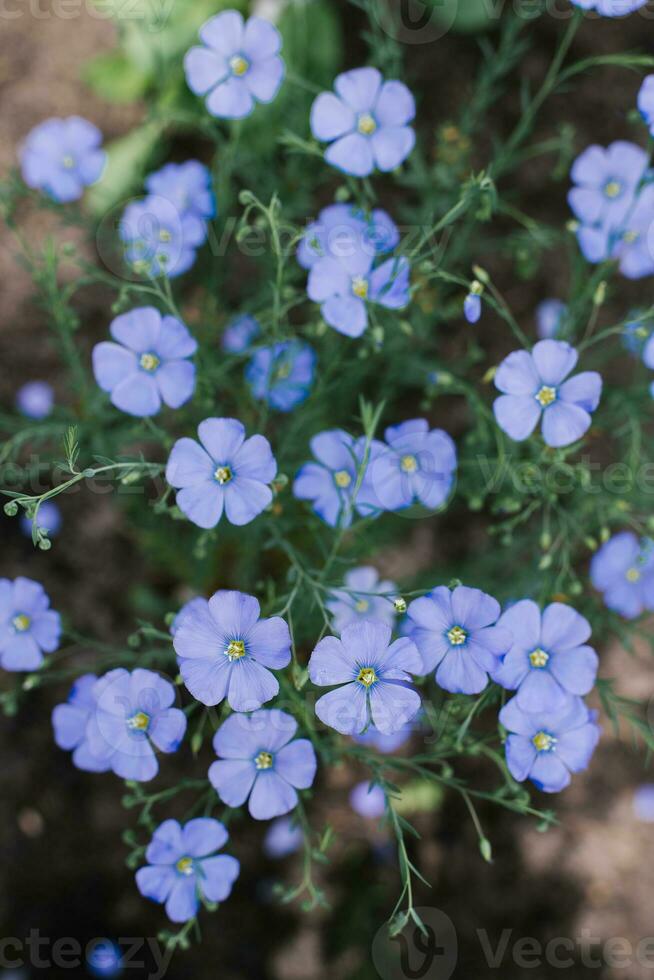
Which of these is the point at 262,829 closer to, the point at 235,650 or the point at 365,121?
the point at 235,650

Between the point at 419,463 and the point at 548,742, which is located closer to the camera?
the point at 548,742

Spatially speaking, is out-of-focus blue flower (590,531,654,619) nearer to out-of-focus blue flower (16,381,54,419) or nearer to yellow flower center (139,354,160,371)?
yellow flower center (139,354,160,371)

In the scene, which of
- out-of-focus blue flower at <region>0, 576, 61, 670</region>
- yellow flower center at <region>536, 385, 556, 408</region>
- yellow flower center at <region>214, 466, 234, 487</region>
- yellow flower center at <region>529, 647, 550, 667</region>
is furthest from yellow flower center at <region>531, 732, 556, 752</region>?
out-of-focus blue flower at <region>0, 576, 61, 670</region>

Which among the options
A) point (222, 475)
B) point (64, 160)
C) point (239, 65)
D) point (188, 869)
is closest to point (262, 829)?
point (188, 869)

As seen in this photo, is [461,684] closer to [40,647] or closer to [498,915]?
[40,647]

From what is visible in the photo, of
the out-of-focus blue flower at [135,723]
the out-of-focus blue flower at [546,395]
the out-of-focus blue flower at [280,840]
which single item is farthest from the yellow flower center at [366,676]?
the out-of-focus blue flower at [280,840]

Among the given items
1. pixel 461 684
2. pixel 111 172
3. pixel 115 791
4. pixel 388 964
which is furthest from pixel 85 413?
pixel 388 964
